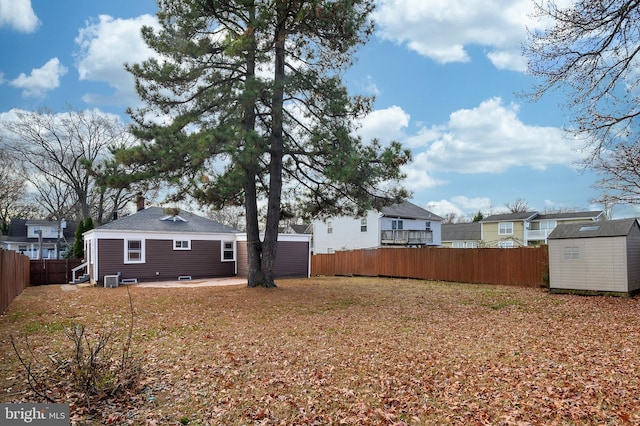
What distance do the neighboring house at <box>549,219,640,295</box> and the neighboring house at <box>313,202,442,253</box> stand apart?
17.2m

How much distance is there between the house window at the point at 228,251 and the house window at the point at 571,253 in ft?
53.6

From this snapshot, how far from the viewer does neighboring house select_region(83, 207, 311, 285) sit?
18.9 m

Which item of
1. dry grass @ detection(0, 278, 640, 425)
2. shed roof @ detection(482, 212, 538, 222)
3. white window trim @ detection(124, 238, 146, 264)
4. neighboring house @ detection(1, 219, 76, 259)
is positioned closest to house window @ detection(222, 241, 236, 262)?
white window trim @ detection(124, 238, 146, 264)

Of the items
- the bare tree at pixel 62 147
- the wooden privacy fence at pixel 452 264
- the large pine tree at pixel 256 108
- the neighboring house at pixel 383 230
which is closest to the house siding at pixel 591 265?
the wooden privacy fence at pixel 452 264

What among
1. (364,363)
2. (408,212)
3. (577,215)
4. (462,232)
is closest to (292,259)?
(408,212)

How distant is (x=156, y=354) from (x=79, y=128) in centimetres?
3025

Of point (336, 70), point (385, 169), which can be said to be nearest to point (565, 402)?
point (385, 169)

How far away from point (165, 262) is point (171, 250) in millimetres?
686

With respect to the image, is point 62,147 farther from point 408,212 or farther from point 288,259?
point 408,212

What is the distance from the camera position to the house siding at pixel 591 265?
12664 mm

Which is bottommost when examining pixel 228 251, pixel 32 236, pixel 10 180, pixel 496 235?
pixel 228 251

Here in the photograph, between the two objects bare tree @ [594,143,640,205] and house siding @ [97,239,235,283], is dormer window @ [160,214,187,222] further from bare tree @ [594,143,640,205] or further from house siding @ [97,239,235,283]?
bare tree @ [594,143,640,205]

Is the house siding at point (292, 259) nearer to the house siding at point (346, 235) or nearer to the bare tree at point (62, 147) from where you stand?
the house siding at point (346, 235)

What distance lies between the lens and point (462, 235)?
143ft
